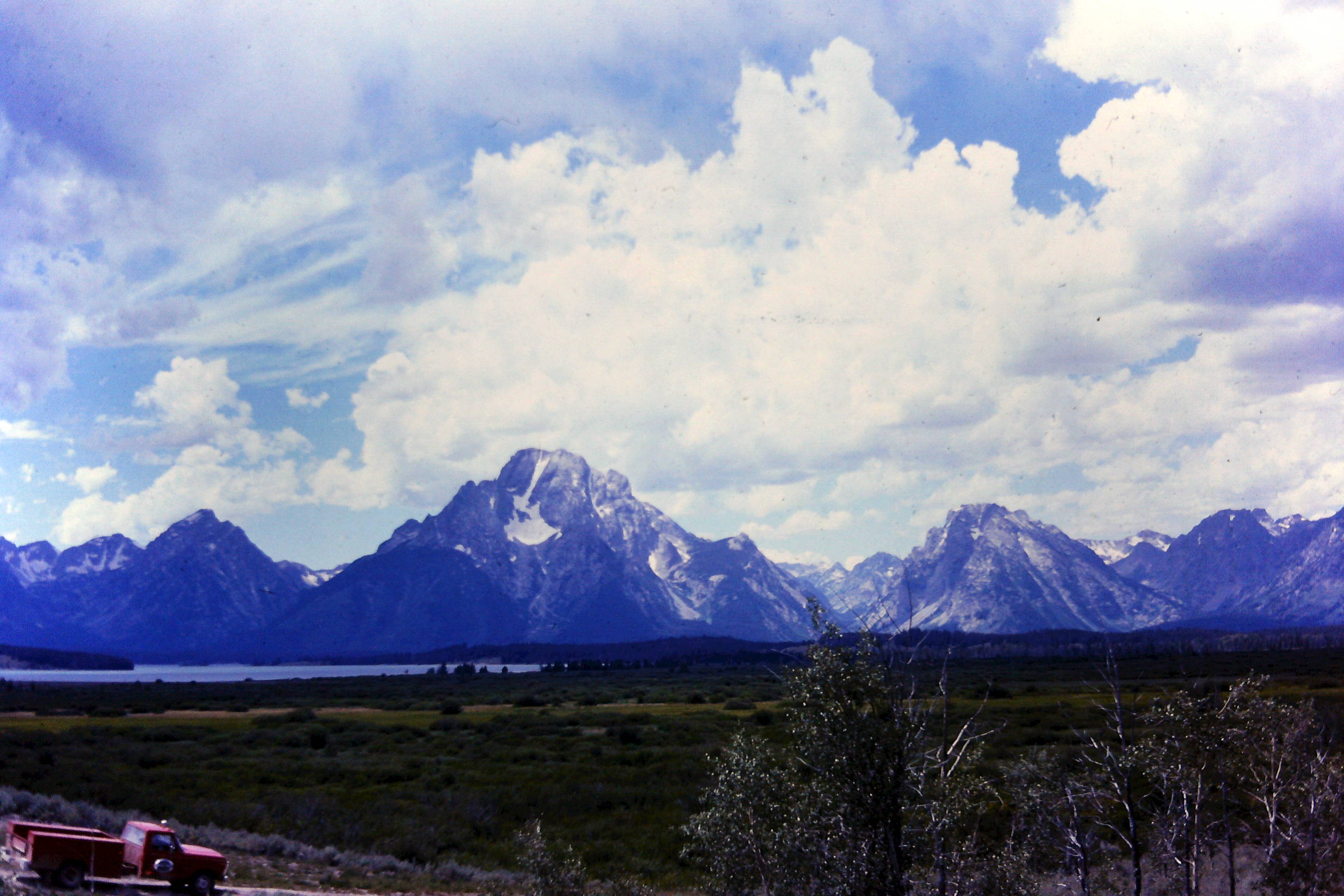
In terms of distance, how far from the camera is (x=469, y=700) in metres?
135

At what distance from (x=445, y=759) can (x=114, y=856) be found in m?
41.1

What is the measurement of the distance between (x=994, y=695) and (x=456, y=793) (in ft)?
248

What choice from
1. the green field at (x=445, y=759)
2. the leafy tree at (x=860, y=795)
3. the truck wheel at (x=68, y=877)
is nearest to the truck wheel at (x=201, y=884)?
the truck wheel at (x=68, y=877)

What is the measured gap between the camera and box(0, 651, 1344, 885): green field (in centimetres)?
4209

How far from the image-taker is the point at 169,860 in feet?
83.1

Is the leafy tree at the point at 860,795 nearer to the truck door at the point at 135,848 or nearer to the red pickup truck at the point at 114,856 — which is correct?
the red pickup truck at the point at 114,856

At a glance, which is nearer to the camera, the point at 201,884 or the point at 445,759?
the point at 201,884

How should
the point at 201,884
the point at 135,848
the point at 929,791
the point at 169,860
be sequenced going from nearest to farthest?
the point at 929,791
the point at 169,860
the point at 135,848
the point at 201,884

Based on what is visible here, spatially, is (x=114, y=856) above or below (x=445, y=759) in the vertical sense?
above

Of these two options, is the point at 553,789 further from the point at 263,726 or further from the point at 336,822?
the point at 263,726

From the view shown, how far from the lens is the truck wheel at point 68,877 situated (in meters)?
24.4

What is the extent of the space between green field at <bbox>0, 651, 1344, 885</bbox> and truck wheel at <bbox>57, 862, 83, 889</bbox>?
16.0 m

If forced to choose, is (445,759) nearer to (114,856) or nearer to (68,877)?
(114,856)

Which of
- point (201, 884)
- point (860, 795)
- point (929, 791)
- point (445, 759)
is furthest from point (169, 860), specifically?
point (445, 759)
